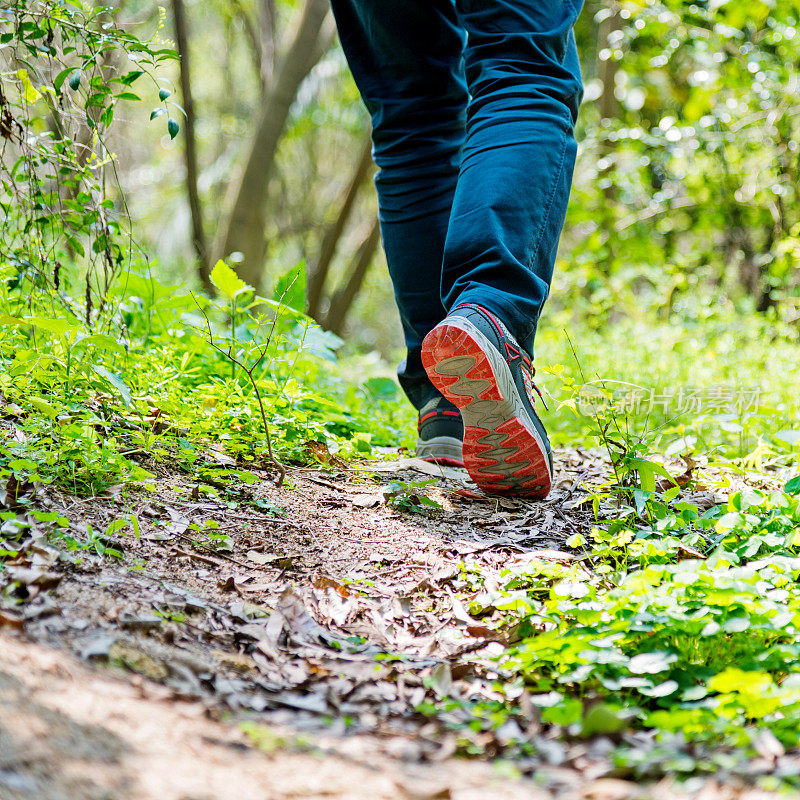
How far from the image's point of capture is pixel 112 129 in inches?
94.3

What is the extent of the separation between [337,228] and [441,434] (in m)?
5.62

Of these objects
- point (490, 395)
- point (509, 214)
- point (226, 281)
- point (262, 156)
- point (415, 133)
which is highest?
point (262, 156)

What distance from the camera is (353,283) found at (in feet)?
26.2

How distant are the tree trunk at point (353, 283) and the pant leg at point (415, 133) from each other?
17.9 feet

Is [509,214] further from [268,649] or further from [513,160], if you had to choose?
[268,649]

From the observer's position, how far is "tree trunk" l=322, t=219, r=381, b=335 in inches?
309

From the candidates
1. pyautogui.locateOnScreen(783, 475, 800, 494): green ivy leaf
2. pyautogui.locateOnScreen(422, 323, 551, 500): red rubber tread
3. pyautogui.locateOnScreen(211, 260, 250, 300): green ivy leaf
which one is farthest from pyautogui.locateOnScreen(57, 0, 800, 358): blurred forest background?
pyautogui.locateOnScreen(783, 475, 800, 494): green ivy leaf

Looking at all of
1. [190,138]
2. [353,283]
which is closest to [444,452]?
[190,138]

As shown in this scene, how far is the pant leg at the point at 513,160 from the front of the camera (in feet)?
5.61

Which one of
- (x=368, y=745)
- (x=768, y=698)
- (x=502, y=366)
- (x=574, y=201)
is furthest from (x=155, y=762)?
(x=574, y=201)

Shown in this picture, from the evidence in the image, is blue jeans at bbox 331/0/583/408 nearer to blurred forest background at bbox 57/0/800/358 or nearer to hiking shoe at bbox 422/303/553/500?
hiking shoe at bbox 422/303/553/500

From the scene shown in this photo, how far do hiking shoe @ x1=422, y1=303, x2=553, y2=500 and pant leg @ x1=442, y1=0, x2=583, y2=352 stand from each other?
3.1 inches

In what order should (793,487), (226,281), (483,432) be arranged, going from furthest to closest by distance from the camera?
(226,281) → (483,432) → (793,487)

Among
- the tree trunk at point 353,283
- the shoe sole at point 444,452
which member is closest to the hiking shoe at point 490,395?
the shoe sole at point 444,452
